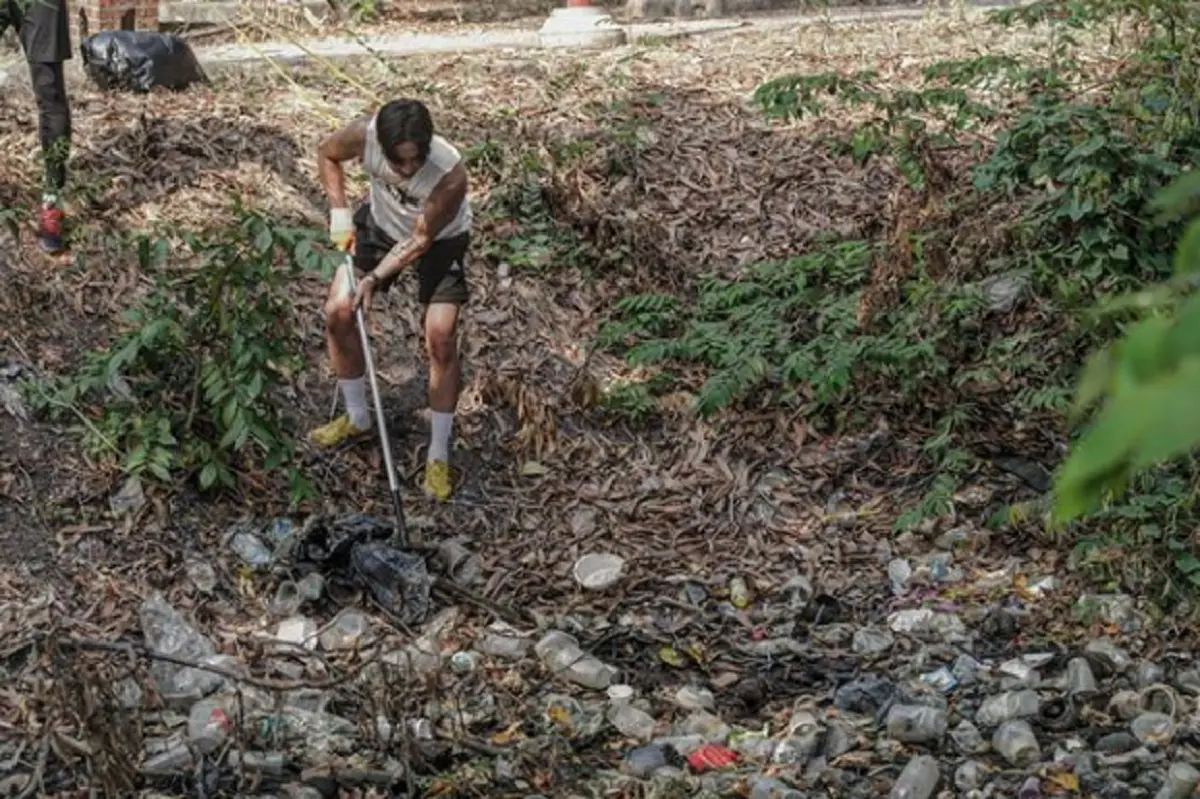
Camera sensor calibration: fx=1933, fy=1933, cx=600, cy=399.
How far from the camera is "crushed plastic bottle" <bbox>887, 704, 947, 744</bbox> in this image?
5.71 meters

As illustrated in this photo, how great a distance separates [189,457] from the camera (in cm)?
704

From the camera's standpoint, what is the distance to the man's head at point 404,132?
693 cm

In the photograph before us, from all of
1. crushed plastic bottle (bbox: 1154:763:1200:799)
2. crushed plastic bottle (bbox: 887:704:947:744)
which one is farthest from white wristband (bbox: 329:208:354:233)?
crushed plastic bottle (bbox: 1154:763:1200:799)

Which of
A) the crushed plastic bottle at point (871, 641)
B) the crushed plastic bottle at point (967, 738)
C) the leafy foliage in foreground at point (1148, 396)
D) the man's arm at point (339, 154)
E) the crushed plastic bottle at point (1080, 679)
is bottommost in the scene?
the crushed plastic bottle at point (871, 641)

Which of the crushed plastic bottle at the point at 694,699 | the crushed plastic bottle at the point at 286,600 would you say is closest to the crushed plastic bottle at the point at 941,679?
the crushed plastic bottle at the point at 694,699

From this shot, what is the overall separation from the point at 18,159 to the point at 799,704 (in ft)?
16.5

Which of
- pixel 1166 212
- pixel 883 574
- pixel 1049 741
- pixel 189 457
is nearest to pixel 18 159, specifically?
pixel 189 457

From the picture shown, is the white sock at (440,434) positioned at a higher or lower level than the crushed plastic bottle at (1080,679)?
higher

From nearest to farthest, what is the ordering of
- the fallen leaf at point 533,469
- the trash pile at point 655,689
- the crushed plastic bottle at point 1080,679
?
the trash pile at point 655,689
the crushed plastic bottle at point 1080,679
the fallen leaf at point 533,469

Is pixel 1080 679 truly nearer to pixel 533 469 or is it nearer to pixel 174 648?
pixel 533 469

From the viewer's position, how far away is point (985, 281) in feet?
27.1

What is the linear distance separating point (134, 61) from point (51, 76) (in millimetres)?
1806

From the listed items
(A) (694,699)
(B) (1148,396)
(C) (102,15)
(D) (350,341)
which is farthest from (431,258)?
(B) (1148,396)

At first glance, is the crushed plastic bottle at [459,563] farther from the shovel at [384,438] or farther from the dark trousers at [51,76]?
the dark trousers at [51,76]
